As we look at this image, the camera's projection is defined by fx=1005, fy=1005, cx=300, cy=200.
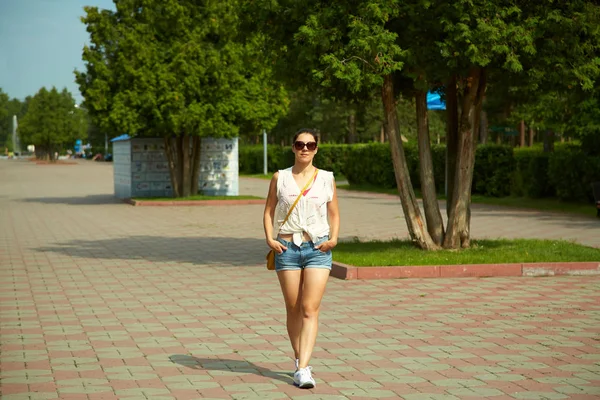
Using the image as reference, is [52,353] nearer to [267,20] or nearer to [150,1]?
[267,20]

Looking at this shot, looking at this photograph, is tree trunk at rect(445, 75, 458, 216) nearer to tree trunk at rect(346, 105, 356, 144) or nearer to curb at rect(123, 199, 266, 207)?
curb at rect(123, 199, 266, 207)

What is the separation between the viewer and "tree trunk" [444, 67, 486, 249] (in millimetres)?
14156

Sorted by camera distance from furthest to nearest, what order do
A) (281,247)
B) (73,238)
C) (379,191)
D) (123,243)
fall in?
(379,191), (73,238), (123,243), (281,247)

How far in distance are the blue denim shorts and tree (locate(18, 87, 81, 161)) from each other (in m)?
109

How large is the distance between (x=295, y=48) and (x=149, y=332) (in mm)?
5979

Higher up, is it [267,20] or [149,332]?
[267,20]

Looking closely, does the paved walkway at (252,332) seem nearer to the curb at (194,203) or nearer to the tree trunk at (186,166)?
the curb at (194,203)

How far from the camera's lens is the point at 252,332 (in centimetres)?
879

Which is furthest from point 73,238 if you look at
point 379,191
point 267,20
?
point 379,191

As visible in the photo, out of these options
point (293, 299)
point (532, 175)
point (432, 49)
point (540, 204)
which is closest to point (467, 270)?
point (432, 49)

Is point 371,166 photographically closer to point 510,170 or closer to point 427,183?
point 510,170

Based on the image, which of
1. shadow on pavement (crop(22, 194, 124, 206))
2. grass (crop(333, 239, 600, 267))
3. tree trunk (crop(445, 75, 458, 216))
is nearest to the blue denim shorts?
grass (crop(333, 239, 600, 267))

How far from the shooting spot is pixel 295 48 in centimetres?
1369

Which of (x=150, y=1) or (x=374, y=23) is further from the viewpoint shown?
(x=150, y=1)
